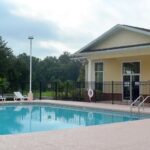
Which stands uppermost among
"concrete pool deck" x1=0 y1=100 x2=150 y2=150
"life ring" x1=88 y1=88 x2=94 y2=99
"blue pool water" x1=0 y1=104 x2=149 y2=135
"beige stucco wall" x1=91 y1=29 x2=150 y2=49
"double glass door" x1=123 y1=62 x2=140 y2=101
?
"beige stucco wall" x1=91 y1=29 x2=150 y2=49

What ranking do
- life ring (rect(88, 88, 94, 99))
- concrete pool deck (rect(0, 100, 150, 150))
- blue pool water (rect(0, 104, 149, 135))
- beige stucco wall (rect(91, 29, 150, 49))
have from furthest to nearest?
life ring (rect(88, 88, 94, 99)) < beige stucco wall (rect(91, 29, 150, 49)) < blue pool water (rect(0, 104, 149, 135)) < concrete pool deck (rect(0, 100, 150, 150))

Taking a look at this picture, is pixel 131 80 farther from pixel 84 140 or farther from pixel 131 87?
pixel 84 140

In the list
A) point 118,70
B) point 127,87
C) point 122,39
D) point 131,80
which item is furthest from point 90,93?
point 122,39

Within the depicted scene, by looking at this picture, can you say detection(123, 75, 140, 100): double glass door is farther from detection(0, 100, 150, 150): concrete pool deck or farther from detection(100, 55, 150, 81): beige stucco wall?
detection(0, 100, 150, 150): concrete pool deck

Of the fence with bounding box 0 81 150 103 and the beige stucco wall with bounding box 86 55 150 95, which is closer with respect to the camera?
the beige stucco wall with bounding box 86 55 150 95

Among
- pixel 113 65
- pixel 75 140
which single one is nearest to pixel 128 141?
pixel 75 140

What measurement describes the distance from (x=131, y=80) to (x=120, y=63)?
173 centimetres

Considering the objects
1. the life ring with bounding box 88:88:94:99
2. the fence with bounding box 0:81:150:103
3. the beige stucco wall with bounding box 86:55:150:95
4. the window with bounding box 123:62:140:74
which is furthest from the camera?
the life ring with bounding box 88:88:94:99

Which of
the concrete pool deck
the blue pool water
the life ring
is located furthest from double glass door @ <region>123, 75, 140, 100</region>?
the concrete pool deck

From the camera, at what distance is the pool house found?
22031mm

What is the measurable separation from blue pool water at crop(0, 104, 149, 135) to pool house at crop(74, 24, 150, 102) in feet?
12.1

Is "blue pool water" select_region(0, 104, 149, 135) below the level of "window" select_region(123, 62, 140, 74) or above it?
below

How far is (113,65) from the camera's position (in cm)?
2492

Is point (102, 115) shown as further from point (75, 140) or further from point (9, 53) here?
point (9, 53)
